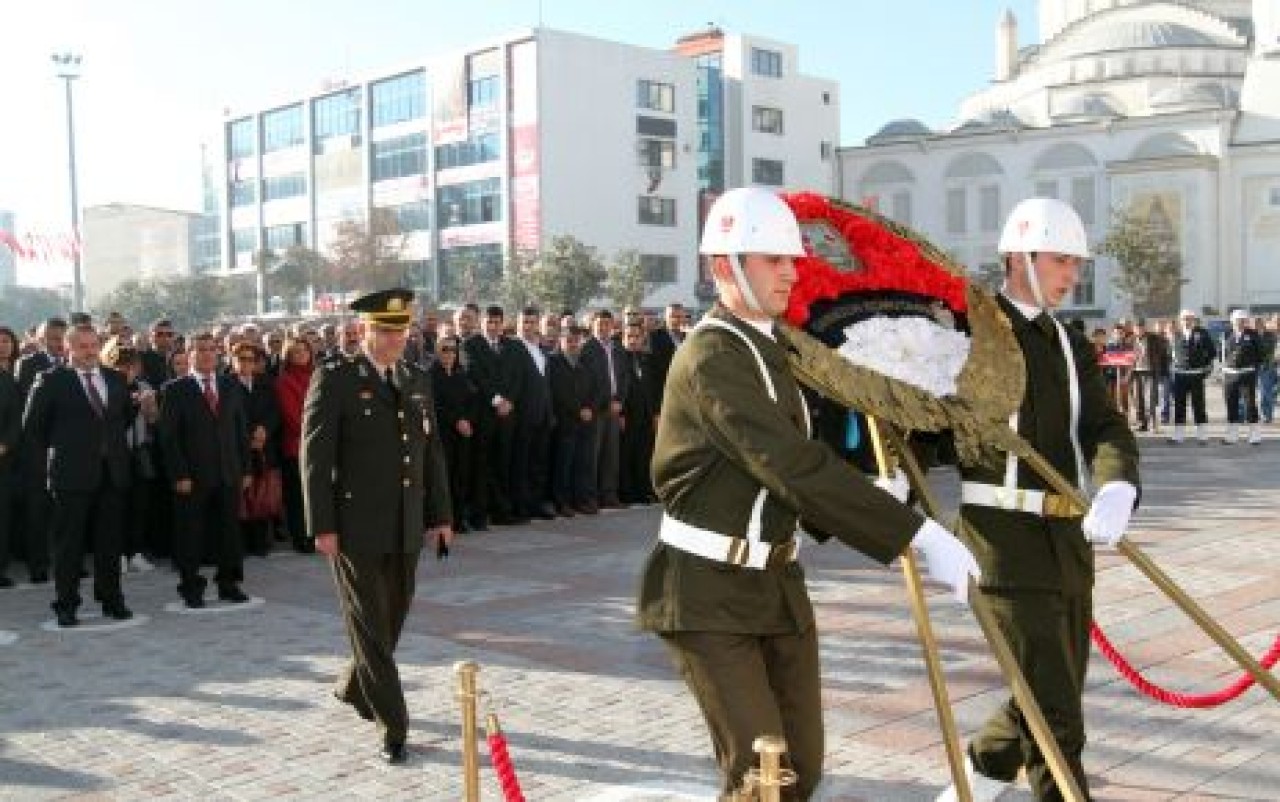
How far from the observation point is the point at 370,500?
6199 mm

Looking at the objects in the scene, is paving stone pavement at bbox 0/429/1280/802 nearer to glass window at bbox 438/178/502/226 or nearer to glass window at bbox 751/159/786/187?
glass window at bbox 438/178/502/226

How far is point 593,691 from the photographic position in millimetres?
7062

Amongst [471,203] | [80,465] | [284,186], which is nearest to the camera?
[80,465]

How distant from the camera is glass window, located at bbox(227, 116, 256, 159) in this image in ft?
298

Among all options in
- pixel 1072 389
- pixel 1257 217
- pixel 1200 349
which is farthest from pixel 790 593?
pixel 1257 217

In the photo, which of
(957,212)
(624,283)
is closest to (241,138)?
(624,283)

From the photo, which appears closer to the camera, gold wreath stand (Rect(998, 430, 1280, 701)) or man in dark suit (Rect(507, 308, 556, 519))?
gold wreath stand (Rect(998, 430, 1280, 701))

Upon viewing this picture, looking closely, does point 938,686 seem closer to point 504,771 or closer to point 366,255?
point 504,771

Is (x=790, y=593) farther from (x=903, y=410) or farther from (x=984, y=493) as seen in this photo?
(x=984, y=493)

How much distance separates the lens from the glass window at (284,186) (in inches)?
3383

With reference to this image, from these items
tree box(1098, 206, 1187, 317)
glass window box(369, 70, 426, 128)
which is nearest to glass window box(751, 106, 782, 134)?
glass window box(369, 70, 426, 128)

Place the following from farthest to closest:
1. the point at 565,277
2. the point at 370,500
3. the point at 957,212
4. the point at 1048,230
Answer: the point at 957,212 < the point at 565,277 < the point at 370,500 < the point at 1048,230

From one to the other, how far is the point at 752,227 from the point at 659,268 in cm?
7287

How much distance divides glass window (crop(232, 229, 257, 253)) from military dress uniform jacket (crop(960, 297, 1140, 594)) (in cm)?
8998
